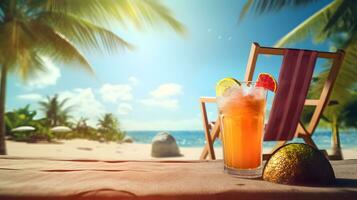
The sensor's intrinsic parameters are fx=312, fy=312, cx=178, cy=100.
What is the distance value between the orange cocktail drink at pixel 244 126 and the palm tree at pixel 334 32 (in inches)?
246

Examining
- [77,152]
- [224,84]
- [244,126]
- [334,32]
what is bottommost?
[77,152]

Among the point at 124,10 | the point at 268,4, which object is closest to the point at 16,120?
the point at 124,10

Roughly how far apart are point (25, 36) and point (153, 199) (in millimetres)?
8458

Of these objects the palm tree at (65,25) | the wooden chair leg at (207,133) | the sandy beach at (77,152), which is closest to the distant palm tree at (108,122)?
the sandy beach at (77,152)

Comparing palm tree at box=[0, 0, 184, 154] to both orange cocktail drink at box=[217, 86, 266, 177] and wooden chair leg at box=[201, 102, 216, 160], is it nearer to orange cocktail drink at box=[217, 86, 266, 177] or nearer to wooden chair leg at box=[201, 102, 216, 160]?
wooden chair leg at box=[201, 102, 216, 160]

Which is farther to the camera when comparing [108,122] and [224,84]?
[108,122]

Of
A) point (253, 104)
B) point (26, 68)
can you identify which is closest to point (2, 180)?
point (253, 104)

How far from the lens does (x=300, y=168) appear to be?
2.77 feet

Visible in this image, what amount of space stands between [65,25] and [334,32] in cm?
738

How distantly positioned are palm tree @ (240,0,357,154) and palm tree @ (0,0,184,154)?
2.34 m

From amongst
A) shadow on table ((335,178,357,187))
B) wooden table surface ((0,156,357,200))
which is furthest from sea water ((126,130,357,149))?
wooden table surface ((0,156,357,200))

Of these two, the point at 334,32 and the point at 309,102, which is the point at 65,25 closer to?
the point at 309,102

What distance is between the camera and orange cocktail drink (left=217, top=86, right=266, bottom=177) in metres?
1.12

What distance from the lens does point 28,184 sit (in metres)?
0.76
